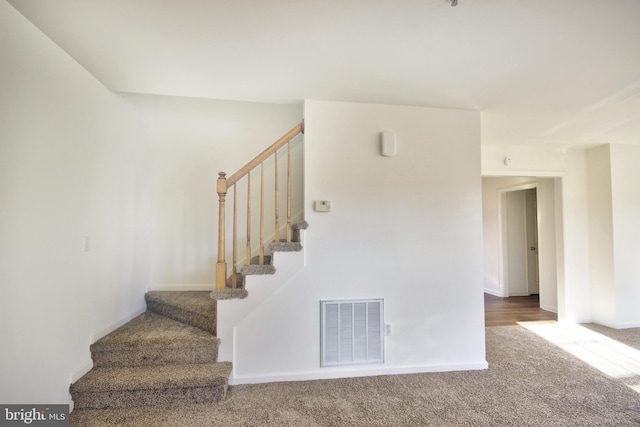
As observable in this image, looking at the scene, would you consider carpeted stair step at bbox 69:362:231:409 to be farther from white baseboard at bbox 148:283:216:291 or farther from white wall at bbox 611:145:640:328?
white wall at bbox 611:145:640:328

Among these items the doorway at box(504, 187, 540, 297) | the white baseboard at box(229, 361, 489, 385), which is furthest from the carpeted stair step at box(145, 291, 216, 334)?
the doorway at box(504, 187, 540, 297)

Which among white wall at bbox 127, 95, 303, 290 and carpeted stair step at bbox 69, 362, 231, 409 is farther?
white wall at bbox 127, 95, 303, 290

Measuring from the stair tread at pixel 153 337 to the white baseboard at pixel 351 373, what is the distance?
0.42 meters

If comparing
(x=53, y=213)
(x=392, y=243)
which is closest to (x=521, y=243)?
(x=392, y=243)

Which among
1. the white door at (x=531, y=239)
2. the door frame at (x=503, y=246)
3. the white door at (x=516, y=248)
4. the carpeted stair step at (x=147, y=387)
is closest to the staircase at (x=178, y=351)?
the carpeted stair step at (x=147, y=387)

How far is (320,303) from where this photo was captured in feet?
9.12

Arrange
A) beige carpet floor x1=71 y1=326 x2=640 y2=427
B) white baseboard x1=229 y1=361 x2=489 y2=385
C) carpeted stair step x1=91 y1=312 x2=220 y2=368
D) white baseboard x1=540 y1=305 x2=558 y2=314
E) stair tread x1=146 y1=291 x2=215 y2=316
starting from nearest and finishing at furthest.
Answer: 1. beige carpet floor x1=71 y1=326 x2=640 y2=427
2. carpeted stair step x1=91 y1=312 x2=220 y2=368
3. white baseboard x1=229 y1=361 x2=489 y2=385
4. stair tread x1=146 y1=291 x2=215 y2=316
5. white baseboard x1=540 y1=305 x2=558 y2=314

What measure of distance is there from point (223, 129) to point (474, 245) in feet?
9.41

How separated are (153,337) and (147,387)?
403 mm

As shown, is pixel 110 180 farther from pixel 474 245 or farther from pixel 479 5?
pixel 474 245

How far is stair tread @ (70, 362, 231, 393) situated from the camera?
226 centimetres

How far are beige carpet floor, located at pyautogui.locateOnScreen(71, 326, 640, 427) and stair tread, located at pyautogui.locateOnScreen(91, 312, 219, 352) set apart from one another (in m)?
0.44

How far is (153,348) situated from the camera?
100 inches

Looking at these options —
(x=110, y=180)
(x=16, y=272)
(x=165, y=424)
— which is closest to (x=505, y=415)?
(x=165, y=424)
